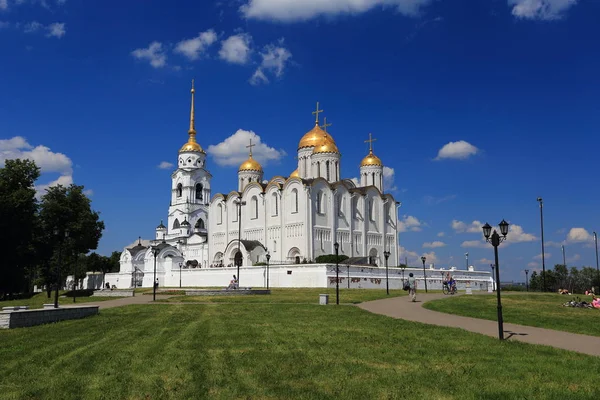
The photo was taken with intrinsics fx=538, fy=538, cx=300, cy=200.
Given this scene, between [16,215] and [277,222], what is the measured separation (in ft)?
103

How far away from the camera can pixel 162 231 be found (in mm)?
92562

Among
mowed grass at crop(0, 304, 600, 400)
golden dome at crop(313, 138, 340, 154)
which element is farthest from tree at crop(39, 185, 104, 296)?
mowed grass at crop(0, 304, 600, 400)

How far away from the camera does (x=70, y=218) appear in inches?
2100

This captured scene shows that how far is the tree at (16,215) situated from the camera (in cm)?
4453

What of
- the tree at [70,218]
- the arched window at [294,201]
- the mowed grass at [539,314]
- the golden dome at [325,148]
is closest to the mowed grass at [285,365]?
the mowed grass at [539,314]

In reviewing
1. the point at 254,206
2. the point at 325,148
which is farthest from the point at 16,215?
the point at 325,148

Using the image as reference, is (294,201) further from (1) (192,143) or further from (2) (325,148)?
(1) (192,143)

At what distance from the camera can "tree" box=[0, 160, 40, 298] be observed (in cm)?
4453

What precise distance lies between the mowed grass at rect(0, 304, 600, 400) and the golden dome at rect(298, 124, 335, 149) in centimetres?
6105

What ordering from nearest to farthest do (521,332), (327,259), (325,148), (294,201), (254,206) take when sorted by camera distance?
1. (521,332)
2. (327,259)
3. (294,201)
4. (254,206)
5. (325,148)

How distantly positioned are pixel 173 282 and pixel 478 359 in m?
60.8

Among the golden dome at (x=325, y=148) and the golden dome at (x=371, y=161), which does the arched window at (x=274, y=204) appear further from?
the golden dome at (x=371, y=161)

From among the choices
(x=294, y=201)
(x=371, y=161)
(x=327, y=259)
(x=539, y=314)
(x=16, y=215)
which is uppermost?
(x=371, y=161)

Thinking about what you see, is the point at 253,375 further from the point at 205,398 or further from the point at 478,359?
the point at 478,359
